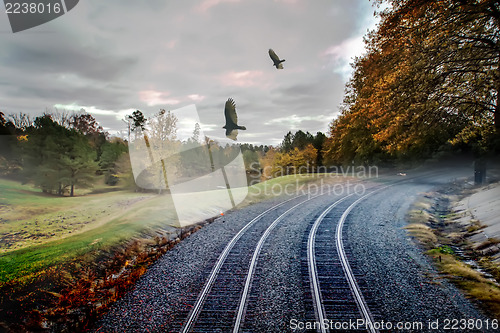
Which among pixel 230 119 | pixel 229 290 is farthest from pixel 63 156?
pixel 229 290

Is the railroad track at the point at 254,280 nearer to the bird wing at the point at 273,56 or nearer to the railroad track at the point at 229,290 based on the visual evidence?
the railroad track at the point at 229,290

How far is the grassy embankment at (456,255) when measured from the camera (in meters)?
5.08

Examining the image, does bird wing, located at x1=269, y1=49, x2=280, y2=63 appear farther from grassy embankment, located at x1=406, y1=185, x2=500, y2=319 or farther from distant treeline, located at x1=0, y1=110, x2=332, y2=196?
distant treeline, located at x1=0, y1=110, x2=332, y2=196

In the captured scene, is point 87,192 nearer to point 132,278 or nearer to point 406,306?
point 132,278

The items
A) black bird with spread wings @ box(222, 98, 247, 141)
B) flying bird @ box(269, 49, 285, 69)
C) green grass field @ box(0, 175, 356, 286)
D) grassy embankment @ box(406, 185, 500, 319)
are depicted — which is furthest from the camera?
flying bird @ box(269, 49, 285, 69)

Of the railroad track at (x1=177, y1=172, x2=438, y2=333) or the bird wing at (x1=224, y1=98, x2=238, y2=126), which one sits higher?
the bird wing at (x1=224, y1=98, x2=238, y2=126)

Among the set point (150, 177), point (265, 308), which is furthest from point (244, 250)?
point (150, 177)

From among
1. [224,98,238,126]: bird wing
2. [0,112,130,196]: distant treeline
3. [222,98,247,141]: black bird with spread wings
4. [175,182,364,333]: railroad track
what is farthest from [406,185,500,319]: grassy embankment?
[0,112,130,196]: distant treeline

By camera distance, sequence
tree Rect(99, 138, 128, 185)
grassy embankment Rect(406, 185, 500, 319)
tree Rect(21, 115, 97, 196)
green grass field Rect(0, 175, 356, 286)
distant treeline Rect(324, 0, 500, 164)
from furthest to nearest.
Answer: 1. tree Rect(99, 138, 128, 185)
2. tree Rect(21, 115, 97, 196)
3. distant treeline Rect(324, 0, 500, 164)
4. green grass field Rect(0, 175, 356, 286)
5. grassy embankment Rect(406, 185, 500, 319)

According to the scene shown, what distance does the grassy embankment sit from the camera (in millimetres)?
5078

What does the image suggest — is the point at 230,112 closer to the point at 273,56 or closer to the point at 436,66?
the point at 273,56

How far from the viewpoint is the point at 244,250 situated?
26.5 ft

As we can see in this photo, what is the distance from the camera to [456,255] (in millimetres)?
7172

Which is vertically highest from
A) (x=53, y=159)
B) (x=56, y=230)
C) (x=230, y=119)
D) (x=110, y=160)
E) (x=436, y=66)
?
(x=436, y=66)
